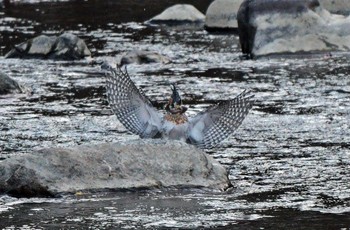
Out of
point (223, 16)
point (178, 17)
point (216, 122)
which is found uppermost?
point (216, 122)

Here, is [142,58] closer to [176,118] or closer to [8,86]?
[8,86]

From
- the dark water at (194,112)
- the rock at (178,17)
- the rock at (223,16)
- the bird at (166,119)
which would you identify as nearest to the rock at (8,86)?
the dark water at (194,112)

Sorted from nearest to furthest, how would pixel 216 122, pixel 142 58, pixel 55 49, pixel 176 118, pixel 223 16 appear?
pixel 176 118, pixel 216 122, pixel 142 58, pixel 55 49, pixel 223 16

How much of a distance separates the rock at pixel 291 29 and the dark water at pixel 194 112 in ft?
1.28

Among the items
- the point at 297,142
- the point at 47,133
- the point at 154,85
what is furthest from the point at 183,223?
the point at 154,85

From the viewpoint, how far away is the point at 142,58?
18750 mm

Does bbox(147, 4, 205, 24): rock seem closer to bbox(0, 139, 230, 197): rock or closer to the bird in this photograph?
the bird

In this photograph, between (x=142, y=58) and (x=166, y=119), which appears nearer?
(x=166, y=119)

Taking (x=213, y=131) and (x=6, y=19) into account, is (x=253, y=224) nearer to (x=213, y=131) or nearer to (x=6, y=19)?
(x=213, y=131)

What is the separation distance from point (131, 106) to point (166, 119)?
1.46 ft

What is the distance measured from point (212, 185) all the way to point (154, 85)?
659 cm

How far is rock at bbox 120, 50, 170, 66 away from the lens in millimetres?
18641

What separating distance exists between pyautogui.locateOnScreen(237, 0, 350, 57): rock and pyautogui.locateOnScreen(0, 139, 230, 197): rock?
8985 mm

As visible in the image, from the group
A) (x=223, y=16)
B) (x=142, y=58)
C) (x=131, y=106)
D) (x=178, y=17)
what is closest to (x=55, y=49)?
(x=142, y=58)
